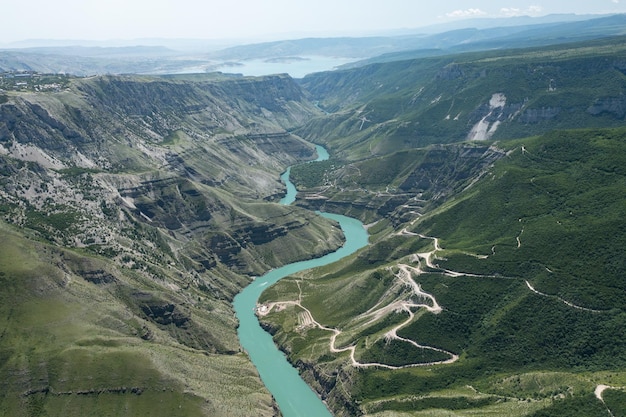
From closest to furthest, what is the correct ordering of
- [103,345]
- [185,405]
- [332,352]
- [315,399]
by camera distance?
[185,405]
[103,345]
[315,399]
[332,352]

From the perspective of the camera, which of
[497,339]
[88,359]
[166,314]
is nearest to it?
[88,359]

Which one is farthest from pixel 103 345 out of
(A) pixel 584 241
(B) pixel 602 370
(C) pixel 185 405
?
(A) pixel 584 241

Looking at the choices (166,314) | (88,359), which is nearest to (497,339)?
(166,314)

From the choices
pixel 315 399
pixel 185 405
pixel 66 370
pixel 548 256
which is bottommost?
pixel 315 399

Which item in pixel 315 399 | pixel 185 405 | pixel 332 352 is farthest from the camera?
pixel 332 352

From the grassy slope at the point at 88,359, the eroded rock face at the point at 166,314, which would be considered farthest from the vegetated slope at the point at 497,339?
the eroded rock face at the point at 166,314

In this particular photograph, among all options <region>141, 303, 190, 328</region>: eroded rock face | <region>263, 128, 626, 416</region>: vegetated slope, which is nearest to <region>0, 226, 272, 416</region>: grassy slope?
<region>141, 303, 190, 328</region>: eroded rock face

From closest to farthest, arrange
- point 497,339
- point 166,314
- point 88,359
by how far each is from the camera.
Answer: point 88,359
point 497,339
point 166,314

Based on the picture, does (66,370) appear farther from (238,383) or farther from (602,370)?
(602,370)

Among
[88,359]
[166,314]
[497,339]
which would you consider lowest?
[497,339]

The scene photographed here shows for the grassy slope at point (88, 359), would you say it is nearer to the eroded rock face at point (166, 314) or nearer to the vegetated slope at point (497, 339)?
the eroded rock face at point (166, 314)

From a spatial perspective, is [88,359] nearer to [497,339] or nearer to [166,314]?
[166,314]
